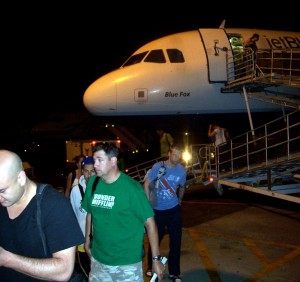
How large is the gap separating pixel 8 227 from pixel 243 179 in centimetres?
757

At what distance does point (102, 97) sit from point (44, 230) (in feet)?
28.9

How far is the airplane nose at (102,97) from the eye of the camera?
10.8m

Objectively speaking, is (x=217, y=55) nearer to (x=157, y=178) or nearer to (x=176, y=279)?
(x=157, y=178)

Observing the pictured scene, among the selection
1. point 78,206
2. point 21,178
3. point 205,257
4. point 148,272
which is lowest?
point 205,257

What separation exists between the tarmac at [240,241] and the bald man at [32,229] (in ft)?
12.4

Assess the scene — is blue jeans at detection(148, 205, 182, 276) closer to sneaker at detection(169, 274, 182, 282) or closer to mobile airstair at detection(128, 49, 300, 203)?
sneaker at detection(169, 274, 182, 282)

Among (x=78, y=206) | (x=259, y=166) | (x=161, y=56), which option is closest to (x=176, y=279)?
(x=78, y=206)

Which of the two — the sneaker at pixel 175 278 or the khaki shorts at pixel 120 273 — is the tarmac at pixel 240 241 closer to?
the sneaker at pixel 175 278

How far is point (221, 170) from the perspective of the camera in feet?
33.0

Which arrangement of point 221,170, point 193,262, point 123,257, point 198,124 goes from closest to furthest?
1. point 123,257
2. point 193,262
3. point 221,170
4. point 198,124

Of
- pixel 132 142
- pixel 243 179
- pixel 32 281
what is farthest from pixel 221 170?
pixel 32 281

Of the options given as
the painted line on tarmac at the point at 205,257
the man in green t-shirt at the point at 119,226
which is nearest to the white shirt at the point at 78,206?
the man in green t-shirt at the point at 119,226

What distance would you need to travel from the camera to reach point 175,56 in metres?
11.4

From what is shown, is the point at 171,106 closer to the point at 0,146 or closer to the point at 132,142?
the point at 132,142
